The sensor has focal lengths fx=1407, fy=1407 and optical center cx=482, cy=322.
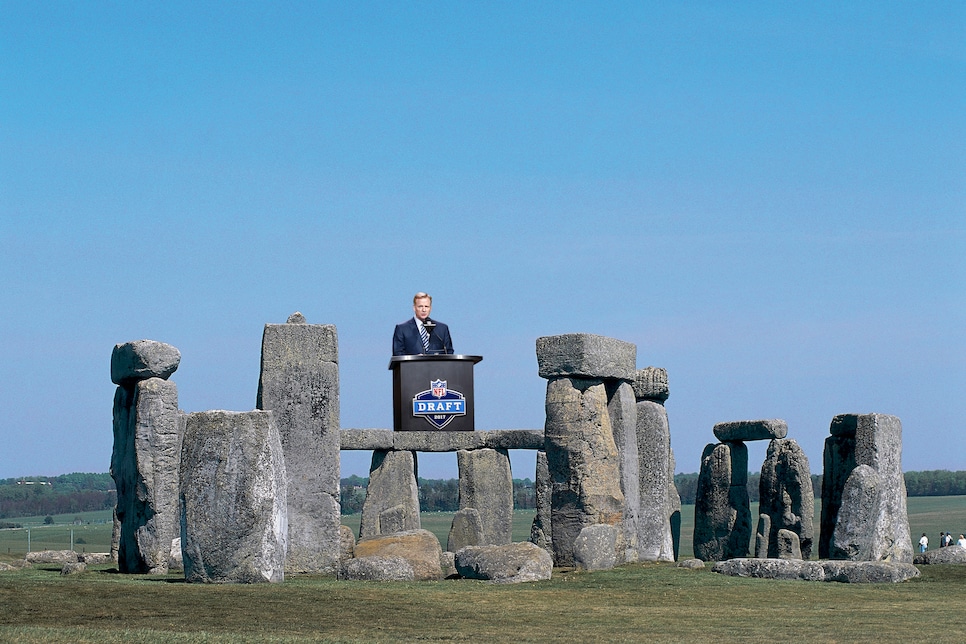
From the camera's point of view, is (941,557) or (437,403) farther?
(437,403)

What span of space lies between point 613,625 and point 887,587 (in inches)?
193

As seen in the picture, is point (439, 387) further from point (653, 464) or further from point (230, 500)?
point (230, 500)

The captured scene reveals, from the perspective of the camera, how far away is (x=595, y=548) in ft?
55.2

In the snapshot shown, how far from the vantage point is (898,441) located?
19094 mm

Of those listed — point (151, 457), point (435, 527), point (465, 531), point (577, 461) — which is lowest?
point (435, 527)

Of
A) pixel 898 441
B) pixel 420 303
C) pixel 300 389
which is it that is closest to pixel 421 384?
pixel 420 303

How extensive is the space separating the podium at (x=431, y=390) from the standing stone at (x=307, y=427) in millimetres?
2814

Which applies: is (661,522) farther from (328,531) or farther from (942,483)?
(942,483)

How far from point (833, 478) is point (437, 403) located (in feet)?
18.7

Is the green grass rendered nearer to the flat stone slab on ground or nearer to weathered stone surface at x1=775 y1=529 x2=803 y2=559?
the flat stone slab on ground

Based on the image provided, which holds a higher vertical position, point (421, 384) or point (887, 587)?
point (421, 384)

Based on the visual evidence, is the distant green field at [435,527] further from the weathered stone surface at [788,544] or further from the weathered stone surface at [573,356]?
the weathered stone surface at [573,356]

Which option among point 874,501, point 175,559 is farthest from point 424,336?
point 874,501

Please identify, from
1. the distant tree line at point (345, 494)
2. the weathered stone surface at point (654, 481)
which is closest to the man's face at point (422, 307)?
the weathered stone surface at point (654, 481)
